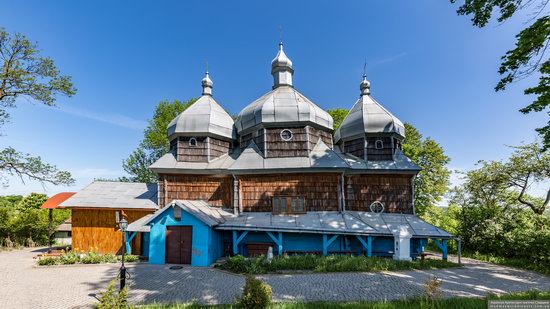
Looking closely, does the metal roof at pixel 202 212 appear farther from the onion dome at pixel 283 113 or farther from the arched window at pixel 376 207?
the arched window at pixel 376 207

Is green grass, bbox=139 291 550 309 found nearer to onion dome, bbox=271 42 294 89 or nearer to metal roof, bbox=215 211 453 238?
metal roof, bbox=215 211 453 238

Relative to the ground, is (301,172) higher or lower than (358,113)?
lower

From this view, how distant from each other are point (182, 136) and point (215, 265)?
878cm

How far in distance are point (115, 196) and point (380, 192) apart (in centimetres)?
1655

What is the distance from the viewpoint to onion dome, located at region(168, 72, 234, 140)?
16359 mm

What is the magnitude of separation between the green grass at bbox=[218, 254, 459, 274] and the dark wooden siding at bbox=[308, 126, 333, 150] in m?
6.68

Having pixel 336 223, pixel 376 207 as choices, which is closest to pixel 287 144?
pixel 336 223

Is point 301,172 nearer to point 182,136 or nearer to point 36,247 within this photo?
point 182,136

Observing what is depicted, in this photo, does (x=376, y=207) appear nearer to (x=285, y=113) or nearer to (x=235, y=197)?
(x=285, y=113)

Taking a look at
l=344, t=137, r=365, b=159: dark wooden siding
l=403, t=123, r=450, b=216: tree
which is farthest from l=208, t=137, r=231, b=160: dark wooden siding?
l=403, t=123, r=450, b=216: tree

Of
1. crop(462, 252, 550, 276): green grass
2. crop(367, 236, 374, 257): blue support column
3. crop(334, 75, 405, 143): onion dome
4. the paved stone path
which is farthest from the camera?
crop(334, 75, 405, 143): onion dome

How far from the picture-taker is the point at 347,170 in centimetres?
1447

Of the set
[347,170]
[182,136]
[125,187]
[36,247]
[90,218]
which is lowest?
[36,247]

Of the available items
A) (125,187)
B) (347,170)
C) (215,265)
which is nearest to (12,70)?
(125,187)
